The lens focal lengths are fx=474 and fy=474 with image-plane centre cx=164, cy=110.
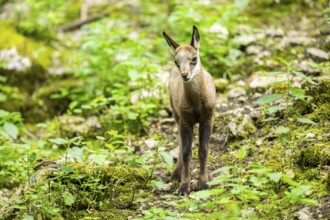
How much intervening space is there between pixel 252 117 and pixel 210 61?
251 centimetres

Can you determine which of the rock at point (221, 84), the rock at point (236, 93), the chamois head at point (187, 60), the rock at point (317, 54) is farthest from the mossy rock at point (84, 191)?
the rock at point (317, 54)

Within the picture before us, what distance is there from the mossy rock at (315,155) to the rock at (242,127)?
1.26 metres

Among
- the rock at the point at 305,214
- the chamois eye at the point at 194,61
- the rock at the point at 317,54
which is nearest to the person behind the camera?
the rock at the point at 305,214

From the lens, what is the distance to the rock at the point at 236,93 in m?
7.55

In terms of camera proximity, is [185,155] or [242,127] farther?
[242,127]

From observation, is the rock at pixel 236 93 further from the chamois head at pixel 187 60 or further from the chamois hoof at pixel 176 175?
the chamois hoof at pixel 176 175

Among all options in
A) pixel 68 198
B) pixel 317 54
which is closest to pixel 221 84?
pixel 317 54

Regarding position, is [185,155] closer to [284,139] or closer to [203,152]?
[203,152]

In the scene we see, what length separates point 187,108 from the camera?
5.47 m

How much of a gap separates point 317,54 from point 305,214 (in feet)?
14.0

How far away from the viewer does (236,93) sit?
7.59 m

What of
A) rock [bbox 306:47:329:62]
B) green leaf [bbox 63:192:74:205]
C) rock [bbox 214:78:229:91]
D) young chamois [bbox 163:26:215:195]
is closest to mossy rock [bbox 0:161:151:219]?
green leaf [bbox 63:192:74:205]

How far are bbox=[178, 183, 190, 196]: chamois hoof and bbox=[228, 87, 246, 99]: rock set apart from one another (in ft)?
8.94

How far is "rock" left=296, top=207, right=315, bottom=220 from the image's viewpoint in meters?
3.87
